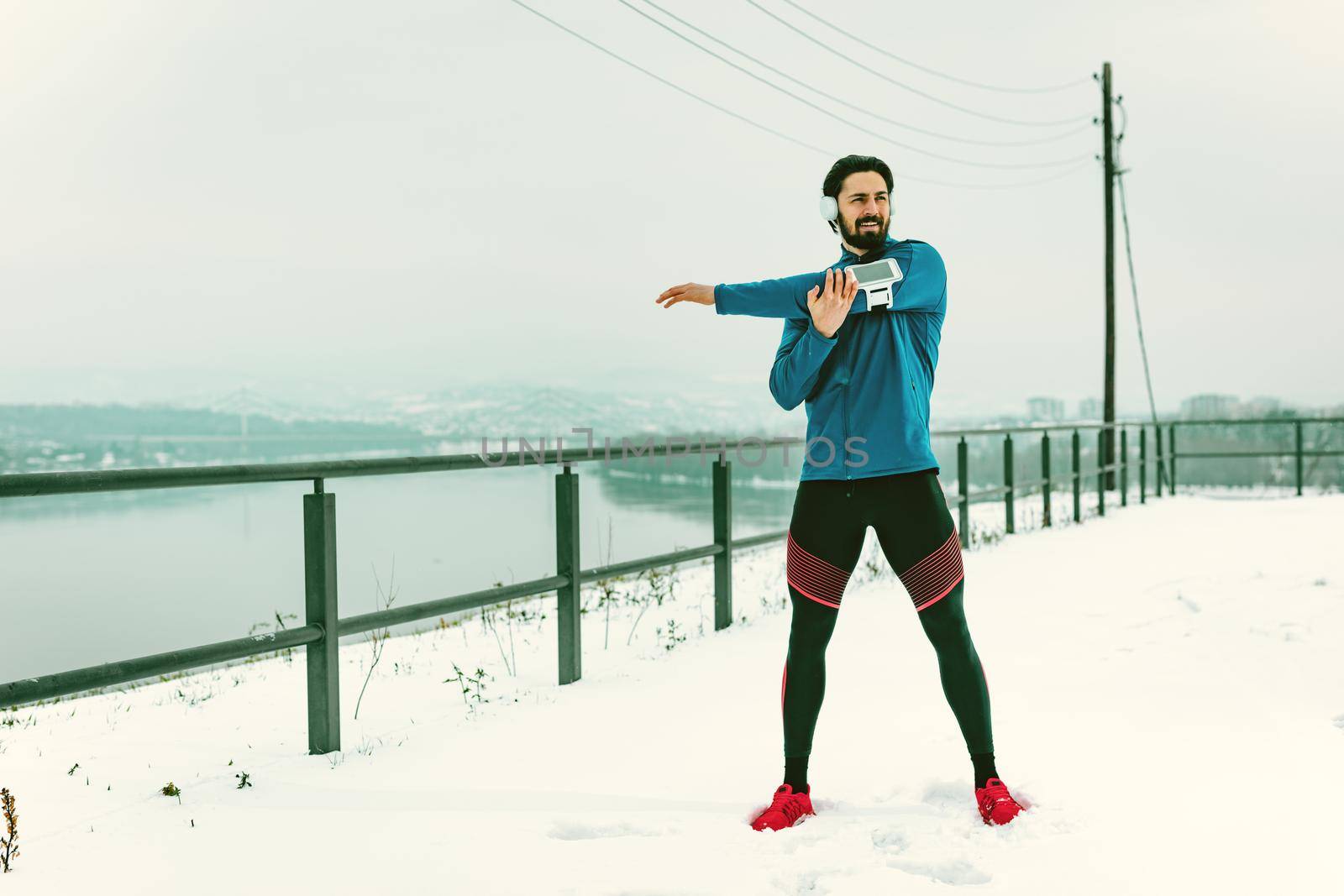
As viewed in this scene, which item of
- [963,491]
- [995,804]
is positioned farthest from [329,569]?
[963,491]

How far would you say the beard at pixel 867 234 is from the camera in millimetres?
2473

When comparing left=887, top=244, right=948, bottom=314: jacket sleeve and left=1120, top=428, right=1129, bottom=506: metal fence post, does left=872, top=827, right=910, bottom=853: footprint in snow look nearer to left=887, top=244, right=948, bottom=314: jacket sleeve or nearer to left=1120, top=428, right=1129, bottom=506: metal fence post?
left=887, top=244, right=948, bottom=314: jacket sleeve

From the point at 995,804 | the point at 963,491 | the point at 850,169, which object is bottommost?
the point at 995,804

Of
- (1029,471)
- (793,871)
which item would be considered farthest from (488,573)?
(1029,471)

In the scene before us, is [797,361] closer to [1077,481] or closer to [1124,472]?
[1077,481]

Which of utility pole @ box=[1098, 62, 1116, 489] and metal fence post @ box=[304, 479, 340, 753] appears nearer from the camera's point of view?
metal fence post @ box=[304, 479, 340, 753]

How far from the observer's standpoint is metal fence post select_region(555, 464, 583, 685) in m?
4.34

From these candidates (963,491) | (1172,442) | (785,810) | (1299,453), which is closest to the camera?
(785,810)

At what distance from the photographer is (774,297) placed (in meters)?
2.40

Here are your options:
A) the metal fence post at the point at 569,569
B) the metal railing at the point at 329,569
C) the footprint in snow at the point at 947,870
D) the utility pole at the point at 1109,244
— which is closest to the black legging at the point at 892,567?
the footprint in snow at the point at 947,870

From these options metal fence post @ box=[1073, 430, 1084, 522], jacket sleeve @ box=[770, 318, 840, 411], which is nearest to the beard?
jacket sleeve @ box=[770, 318, 840, 411]

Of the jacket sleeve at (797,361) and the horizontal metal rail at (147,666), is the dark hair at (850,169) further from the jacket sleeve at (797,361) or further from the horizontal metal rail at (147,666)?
the horizontal metal rail at (147,666)

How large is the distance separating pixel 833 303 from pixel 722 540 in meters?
3.42

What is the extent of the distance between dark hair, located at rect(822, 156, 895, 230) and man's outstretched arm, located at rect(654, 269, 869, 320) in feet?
0.92
